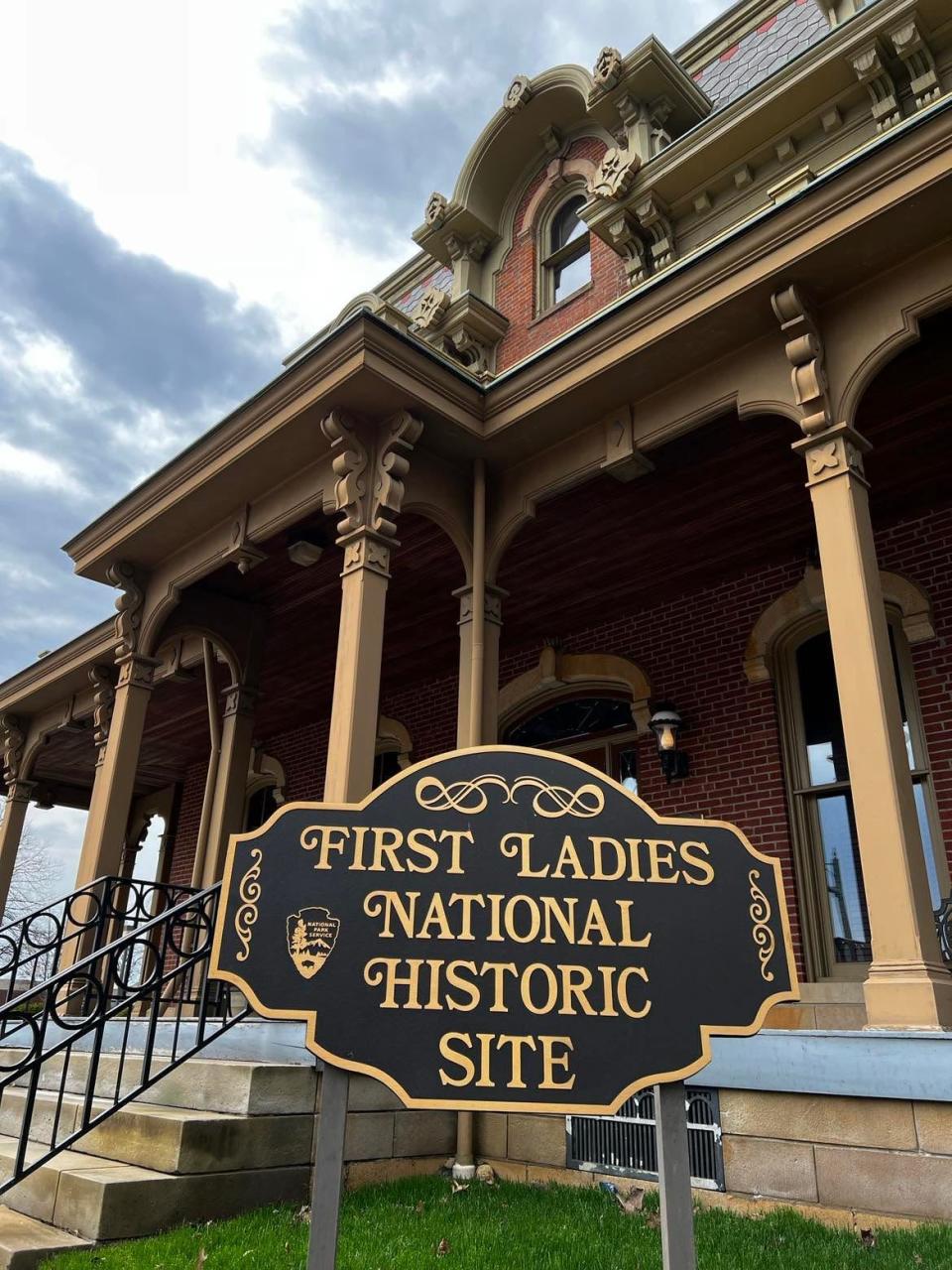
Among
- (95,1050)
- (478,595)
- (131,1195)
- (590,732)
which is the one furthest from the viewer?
(590,732)

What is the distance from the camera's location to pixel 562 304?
10.4 metres

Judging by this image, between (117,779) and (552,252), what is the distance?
24.8ft

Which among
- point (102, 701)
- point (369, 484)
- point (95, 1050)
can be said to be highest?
point (369, 484)

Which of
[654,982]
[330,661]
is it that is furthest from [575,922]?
[330,661]

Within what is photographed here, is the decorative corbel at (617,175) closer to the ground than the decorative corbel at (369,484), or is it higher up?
higher up

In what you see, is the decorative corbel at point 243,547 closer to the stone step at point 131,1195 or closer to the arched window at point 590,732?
the arched window at point 590,732

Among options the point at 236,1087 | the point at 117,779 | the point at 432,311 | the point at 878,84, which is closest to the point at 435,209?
the point at 432,311

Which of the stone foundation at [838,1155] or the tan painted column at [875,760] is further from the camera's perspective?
the tan painted column at [875,760]

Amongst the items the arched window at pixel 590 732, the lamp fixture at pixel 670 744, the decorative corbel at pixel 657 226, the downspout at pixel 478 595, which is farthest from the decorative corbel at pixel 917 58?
the arched window at pixel 590 732

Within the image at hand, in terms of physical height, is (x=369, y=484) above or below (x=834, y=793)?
above

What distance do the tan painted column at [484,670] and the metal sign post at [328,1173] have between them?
152 inches

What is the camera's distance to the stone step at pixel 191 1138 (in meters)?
4.30

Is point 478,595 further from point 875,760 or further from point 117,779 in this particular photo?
point 117,779

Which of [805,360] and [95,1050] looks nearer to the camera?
[95,1050]
